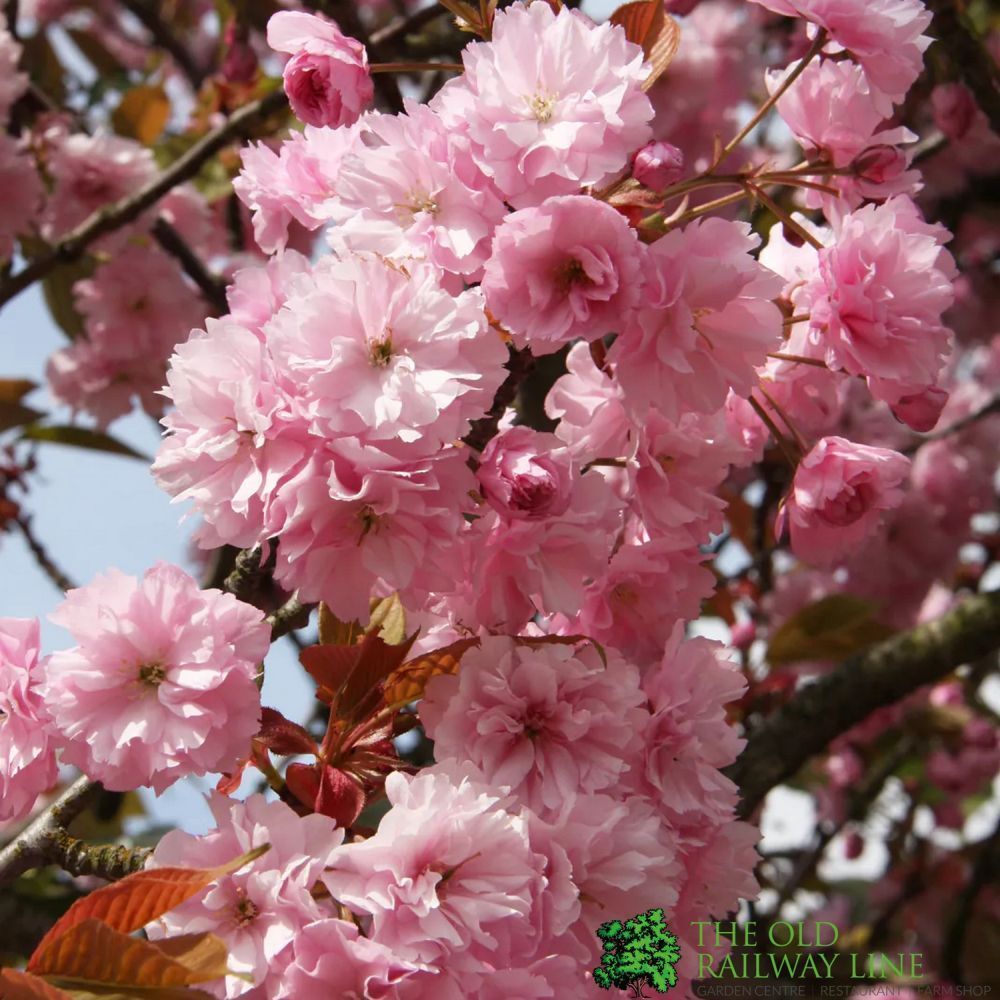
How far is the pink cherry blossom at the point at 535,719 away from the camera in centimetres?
114

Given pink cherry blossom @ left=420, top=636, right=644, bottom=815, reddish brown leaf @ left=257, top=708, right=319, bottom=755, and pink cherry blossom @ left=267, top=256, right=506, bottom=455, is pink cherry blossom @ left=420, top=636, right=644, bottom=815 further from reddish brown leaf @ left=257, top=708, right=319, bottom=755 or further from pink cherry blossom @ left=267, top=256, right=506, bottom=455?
pink cherry blossom @ left=267, top=256, right=506, bottom=455

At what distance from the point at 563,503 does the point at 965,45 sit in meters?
1.62

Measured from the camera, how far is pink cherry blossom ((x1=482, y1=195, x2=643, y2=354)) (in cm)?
108

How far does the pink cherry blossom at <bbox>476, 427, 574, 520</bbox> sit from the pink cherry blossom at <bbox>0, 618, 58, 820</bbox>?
0.45 metres

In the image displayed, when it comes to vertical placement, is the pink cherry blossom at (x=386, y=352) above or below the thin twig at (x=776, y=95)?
below

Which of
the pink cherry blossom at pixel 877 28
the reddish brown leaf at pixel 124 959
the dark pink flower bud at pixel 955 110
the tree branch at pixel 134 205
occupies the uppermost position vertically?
the dark pink flower bud at pixel 955 110

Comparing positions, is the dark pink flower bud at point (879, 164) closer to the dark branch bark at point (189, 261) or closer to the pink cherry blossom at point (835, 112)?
the pink cherry blossom at point (835, 112)

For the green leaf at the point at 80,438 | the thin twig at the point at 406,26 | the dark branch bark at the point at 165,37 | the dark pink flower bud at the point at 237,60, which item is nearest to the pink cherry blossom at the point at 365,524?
the thin twig at the point at 406,26

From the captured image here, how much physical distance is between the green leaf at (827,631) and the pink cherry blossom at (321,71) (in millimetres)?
1839

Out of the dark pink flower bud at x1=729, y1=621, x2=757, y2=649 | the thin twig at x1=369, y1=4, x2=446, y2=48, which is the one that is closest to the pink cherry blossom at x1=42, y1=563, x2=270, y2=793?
the thin twig at x1=369, y1=4, x2=446, y2=48

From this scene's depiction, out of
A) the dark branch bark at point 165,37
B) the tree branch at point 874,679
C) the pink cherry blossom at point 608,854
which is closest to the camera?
the pink cherry blossom at point 608,854

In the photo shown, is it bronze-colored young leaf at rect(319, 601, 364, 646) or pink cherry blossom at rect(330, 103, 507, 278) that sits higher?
pink cherry blossom at rect(330, 103, 507, 278)

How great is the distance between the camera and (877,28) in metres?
1.29

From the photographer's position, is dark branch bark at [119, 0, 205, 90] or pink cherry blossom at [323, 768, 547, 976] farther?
dark branch bark at [119, 0, 205, 90]
